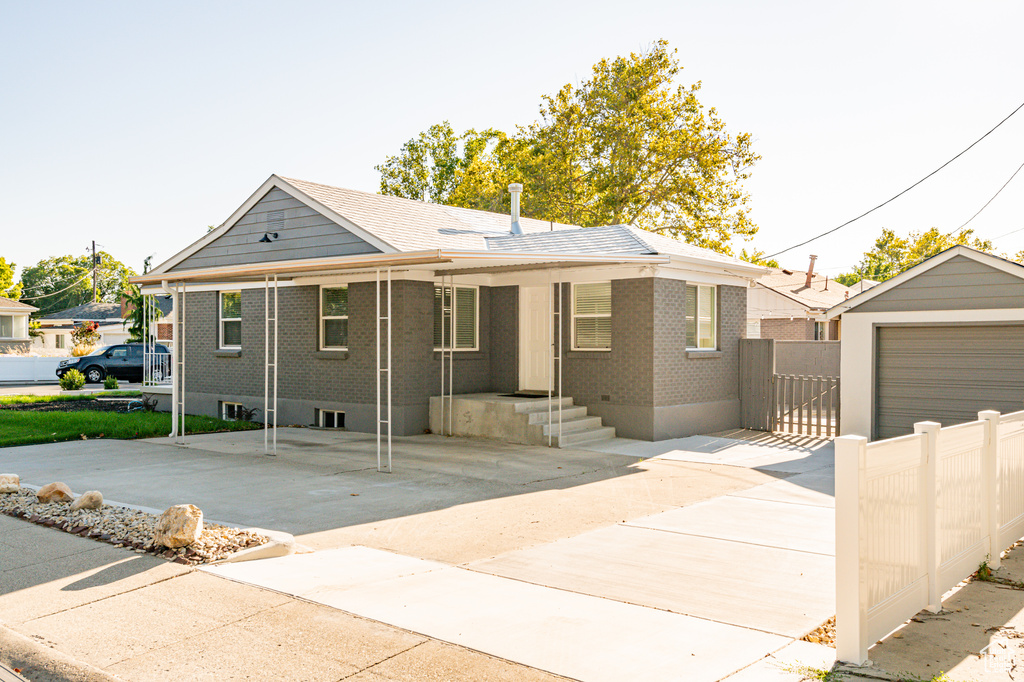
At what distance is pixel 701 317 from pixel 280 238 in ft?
29.7

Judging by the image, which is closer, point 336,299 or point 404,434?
point 404,434

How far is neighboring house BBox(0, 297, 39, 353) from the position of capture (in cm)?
4500

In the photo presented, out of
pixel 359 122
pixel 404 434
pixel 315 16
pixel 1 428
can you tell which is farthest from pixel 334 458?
pixel 359 122

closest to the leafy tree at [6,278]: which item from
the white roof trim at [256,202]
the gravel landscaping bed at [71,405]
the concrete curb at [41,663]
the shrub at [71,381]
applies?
the shrub at [71,381]

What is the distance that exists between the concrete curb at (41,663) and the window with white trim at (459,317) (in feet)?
36.7

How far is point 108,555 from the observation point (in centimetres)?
687

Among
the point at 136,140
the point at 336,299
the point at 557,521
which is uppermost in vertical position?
the point at 136,140

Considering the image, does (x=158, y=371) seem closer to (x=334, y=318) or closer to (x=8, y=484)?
(x=334, y=318)

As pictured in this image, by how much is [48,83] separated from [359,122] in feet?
28.7

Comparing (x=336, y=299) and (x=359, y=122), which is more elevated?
(x=359, y=122)

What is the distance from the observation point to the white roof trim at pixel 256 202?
15.0 metres

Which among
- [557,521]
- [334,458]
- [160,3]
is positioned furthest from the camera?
[160,3]

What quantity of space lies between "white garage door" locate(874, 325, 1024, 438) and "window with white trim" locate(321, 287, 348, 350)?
1047 cm

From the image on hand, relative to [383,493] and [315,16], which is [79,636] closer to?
[383,493]
